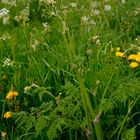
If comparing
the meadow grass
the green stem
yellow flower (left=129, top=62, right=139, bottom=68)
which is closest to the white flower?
the meadow grass

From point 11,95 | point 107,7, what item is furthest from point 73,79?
point 107,7

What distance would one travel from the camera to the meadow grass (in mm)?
2035

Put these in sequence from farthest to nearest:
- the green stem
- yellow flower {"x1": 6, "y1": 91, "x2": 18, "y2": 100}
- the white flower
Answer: the white flower, yellow flower {"x1": 6, "y1": 91, "x2": 18, "y2": 100}, the green stem

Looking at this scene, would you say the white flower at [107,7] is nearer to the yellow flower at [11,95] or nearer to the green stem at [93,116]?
the yellow flower at [11,95]

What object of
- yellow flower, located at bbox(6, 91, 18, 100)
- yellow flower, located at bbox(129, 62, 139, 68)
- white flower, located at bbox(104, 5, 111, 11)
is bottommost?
yellow flower, located at bbox(6, 91, 18, 100)

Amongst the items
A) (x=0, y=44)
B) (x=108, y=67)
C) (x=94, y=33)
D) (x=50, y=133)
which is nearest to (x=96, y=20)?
(x=94, y=33)

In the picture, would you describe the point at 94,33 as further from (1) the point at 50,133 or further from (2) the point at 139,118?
(1) the point at 50,133

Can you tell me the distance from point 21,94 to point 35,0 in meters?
2.16

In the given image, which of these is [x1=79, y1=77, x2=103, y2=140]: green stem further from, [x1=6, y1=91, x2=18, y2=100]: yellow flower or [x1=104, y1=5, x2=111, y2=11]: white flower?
[x1=104, y1=5, x2=111, y2=11]: white flower

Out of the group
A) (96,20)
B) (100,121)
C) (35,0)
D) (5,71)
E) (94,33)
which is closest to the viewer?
(100,121)

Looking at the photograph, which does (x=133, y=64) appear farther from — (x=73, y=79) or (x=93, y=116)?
(x=93, y=116)

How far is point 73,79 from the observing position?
247 centimetres

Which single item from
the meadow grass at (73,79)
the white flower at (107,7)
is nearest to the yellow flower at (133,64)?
the meadow grass at (73,79)

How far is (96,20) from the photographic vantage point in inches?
150
